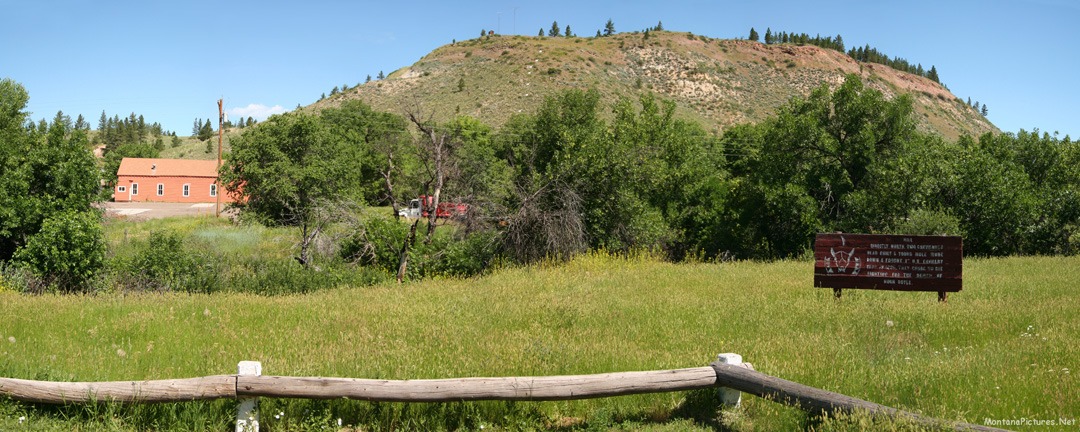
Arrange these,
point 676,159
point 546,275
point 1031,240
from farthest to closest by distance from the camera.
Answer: point 676,159 → point 1031,240 → point 546,275

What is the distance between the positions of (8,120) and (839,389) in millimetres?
28786

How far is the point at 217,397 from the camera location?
5.62m

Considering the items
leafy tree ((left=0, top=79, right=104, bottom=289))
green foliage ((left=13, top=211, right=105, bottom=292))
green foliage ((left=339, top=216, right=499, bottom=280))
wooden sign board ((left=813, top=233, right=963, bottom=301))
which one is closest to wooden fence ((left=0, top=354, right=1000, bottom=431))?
wooden sign board ((left=813, top=233, right=963, bottom=301))

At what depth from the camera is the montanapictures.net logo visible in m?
5.59

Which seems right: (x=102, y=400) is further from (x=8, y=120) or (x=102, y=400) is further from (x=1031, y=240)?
(x=1031, y=240)

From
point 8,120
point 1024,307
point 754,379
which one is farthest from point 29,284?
point 1024,307

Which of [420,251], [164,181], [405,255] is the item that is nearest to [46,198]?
[405,255]

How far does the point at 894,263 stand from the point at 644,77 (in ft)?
370

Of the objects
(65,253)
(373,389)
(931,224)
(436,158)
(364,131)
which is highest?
(364,131)

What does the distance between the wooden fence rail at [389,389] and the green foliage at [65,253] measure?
16.4m

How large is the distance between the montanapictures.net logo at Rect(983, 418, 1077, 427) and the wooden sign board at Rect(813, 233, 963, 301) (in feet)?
21.6

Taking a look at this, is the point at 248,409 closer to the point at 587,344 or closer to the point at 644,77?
the point at 587,344

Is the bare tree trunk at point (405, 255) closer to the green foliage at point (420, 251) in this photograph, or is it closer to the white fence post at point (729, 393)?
the green foliage at point (420, 251)

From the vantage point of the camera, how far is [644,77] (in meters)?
122
